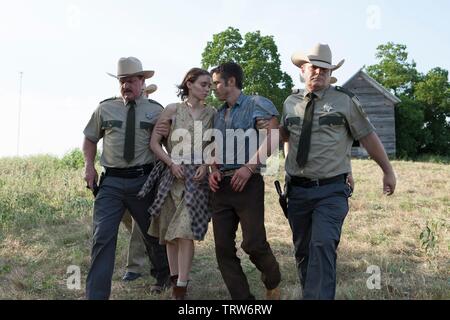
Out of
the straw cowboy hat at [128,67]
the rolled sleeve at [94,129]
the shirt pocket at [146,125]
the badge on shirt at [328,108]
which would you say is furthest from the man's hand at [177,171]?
the badge on shirt at [328,108]

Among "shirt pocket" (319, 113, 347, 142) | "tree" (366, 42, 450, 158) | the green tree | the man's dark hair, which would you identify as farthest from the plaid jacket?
the green tree

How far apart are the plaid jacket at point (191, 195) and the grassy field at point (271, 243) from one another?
90 cm

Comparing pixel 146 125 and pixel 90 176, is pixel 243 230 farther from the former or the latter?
pixel 90 176

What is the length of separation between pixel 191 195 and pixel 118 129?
1.01 m

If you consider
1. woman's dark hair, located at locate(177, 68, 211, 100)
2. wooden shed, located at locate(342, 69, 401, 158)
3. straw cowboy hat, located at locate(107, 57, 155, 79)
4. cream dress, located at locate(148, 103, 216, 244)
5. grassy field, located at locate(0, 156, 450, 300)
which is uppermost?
wooden shed, located at locate(342, 69, 401, 158)

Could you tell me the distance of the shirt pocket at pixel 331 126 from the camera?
170 inches

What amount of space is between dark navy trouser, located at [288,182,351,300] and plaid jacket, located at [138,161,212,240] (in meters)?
0.79

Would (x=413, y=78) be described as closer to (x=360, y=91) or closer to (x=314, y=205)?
(x=360, y=91)

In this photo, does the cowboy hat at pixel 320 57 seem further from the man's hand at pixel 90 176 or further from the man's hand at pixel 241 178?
the man's hand at pixel 90 176

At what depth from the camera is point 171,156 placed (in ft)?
16.1

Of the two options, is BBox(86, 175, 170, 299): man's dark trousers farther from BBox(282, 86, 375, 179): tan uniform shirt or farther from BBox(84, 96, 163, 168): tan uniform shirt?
BBox(282, 86, 375, 179): tan uniform shirt

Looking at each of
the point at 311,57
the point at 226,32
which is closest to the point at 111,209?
Result: the point at 311,57

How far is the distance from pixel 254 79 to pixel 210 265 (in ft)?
83.0

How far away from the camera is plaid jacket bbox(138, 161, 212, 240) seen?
472 cm
